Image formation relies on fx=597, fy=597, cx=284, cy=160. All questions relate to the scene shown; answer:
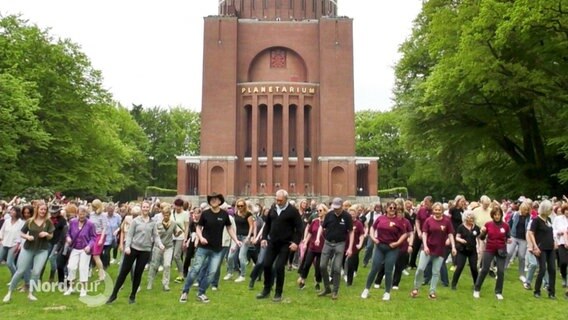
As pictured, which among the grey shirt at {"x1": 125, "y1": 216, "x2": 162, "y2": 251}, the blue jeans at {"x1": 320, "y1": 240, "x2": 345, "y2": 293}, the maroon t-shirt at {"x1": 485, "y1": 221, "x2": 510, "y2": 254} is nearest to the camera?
the grey shirt at {"x1": 125, "y1": 216, "x2": 162, "y2": 251}

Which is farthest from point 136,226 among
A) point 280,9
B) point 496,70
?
point 280,9

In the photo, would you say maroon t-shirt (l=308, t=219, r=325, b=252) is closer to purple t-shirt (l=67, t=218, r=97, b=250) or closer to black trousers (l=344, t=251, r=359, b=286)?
black trousers (l=344, t=251, r=359, b=286)

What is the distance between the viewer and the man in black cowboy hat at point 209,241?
8828mm

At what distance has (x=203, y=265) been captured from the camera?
895 cm

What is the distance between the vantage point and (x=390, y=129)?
215 feet

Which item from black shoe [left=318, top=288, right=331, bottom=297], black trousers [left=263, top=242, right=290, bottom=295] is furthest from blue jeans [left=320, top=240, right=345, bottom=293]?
black trousers [left=263, top=242, right=290, bottom=295]

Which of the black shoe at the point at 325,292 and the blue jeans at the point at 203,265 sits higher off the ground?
the blue jeans at the point at 203,265

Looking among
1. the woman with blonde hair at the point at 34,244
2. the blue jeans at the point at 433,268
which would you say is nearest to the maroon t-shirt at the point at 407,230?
the blue jeans at the point at 433,268

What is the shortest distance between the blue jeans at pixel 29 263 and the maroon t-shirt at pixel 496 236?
6992 millimetres

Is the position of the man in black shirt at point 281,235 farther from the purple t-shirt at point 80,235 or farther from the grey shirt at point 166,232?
the purple t-shirt at point 80,235

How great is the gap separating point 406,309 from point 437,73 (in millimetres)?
14646

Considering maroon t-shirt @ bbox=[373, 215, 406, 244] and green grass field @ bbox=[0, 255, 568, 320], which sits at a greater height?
maroon t-shirt @ bbox=[373, 215, 406, 244]

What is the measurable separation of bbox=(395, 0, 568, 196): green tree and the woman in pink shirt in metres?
9.53

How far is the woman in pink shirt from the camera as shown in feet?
31.1
